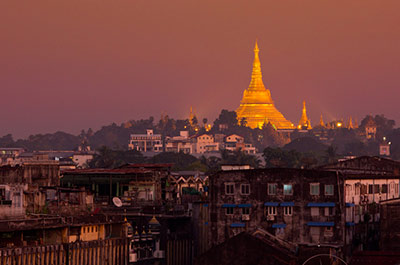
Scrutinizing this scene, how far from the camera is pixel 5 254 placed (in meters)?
49.7

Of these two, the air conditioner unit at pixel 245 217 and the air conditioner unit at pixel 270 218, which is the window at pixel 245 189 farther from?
the air conditioner unit at pixel 270 218

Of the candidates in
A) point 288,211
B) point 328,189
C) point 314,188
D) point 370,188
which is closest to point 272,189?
point 288,211

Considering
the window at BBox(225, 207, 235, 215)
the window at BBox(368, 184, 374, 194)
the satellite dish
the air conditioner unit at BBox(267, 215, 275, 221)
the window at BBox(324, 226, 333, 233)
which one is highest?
the window at BBox(368, 184, 374, 194)

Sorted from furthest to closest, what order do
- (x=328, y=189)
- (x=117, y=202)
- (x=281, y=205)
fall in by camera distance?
(x=117, y=202), (x=281, y=205), (x=328, y=189)

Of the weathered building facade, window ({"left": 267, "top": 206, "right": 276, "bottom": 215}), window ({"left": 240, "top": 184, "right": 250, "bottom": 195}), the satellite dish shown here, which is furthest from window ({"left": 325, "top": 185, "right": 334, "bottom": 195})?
the satellite dish

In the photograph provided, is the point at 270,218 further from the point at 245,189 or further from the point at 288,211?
the point at 245,189

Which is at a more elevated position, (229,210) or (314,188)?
(314,188)

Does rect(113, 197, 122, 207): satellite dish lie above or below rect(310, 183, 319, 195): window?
below

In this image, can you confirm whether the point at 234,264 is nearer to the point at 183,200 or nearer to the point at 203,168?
the point at 183,200

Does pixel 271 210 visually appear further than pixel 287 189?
Yes

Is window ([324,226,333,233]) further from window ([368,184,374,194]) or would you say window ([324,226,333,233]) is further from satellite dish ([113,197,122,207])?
satellite dish ([113,197,122,207])

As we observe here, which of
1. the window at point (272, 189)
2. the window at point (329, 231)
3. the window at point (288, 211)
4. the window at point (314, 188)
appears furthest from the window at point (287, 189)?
the window at point (329, 231)

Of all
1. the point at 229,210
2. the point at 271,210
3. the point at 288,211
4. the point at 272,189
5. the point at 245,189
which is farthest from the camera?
the point at 229,210

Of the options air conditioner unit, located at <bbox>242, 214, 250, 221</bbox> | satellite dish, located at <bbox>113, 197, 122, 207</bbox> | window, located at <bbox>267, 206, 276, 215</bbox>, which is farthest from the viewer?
satellite dish, located at <bbox>113, 197, 122, 207</bbox>
